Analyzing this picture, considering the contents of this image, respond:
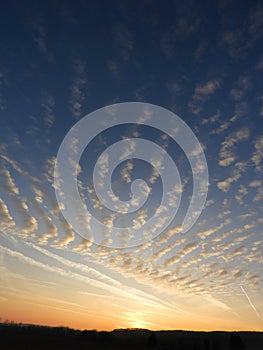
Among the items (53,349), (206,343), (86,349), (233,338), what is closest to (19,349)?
(53,349)

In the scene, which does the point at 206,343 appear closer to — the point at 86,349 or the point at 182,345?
the point at 182,345

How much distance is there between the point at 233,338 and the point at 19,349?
7385cm

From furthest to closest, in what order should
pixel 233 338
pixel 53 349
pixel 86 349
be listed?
pixel 233 338 → pixel 86 349 → pixel 53 349

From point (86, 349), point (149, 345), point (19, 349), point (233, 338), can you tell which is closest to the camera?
point (19, 349)

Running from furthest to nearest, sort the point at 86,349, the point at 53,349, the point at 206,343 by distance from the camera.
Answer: the point at 206,343 → the point at 86,349 → the point at 53,349

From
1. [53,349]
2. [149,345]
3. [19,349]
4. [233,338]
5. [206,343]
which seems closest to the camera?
[19,349]

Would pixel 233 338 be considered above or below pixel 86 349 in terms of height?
above

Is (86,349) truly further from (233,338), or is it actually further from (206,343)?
(206,343)

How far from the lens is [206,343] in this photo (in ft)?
342

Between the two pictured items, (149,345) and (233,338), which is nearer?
(149,345)

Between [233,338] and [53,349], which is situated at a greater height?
[233,338]

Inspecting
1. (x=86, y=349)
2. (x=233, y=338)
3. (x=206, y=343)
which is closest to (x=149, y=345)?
(x=233, y=338)

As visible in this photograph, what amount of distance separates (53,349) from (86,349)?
7.98 meters

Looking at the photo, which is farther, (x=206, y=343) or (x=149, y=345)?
(x=206, y=343)
